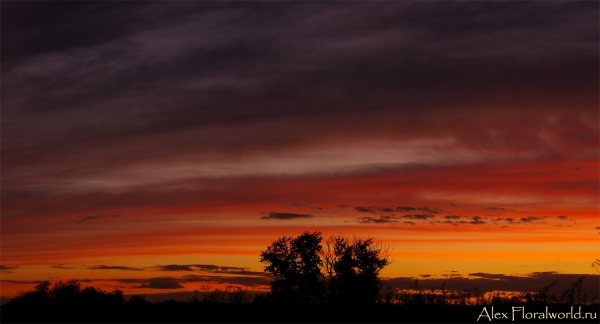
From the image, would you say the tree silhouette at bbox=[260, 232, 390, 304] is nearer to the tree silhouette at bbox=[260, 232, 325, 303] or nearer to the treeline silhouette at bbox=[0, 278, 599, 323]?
the tree silhouette at bbox=[260, 232, 325, 303]

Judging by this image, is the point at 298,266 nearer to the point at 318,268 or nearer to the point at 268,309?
the point at 318,268

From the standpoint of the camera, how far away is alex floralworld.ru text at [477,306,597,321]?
1708cm

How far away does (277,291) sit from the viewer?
71.0 metres

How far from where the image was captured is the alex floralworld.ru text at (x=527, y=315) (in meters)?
17.1

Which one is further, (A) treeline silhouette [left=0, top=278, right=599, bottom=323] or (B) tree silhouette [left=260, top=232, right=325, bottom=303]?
(B) tree silhouette [left=260, top=232, right=325, bottom=303]

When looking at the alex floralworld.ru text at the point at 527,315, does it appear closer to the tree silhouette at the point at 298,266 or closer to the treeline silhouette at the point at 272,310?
the treeline silhouette at the point at 272,310

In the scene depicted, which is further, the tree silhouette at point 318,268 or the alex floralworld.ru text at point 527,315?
the tree silhouette at point 318,268

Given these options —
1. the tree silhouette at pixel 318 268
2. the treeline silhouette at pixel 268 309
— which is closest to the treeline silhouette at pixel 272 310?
the treeline silhouette at pixel 268 309

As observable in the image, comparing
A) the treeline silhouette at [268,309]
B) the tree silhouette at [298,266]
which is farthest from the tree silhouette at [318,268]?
the treeline silhouette at [268,309]

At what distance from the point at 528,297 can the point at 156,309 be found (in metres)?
10.7

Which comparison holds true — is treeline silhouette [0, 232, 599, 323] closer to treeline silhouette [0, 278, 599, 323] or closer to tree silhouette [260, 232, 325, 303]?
treeline silhouette [0, 278, 599, 323]

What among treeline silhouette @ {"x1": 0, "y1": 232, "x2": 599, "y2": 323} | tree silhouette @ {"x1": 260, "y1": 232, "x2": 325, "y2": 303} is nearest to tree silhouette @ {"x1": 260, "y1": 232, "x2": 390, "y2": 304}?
tree silhouette @ {"x1": 260, "y1": 232, "x2": 325, "y2": 303}

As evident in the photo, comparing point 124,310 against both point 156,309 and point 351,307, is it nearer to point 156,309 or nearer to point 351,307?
point 156,309

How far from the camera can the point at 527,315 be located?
1731cm
